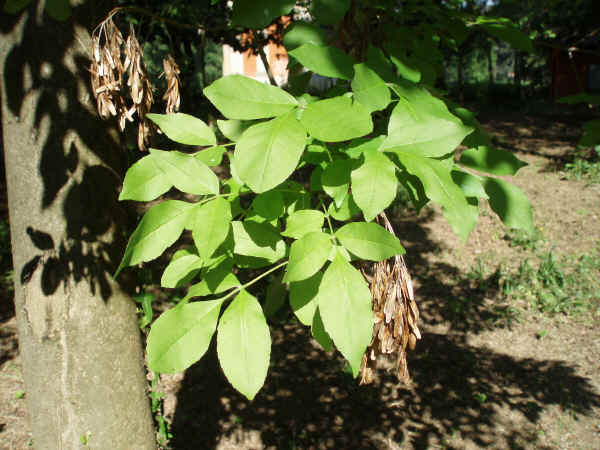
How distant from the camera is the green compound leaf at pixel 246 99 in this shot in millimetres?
749

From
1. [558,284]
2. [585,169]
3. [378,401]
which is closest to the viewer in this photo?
[378,401]

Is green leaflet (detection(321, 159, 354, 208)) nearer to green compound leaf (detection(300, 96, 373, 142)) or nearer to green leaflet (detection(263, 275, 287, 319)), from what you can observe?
green compound leaf (detection(300, 96, 373, 142))

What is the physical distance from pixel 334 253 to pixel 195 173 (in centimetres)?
32

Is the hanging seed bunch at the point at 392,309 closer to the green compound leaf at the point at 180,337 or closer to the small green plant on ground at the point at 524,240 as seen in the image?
the green compound leaf at the point at 180,337

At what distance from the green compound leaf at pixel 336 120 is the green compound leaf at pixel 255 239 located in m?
0.25

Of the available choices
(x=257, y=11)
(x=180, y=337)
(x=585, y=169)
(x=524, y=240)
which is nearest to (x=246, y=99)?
(x=257, y=11)

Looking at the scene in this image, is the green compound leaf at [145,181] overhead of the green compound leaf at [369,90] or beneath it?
beneath


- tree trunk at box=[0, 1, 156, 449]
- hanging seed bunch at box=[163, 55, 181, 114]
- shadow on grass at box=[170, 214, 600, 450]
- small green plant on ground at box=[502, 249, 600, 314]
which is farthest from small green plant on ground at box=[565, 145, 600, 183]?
tree trunk at box=[0, 1, 156, 449]

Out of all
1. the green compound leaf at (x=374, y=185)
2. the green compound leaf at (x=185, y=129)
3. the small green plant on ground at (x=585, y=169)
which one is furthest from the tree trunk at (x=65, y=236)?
the small green plant on ground at (x=585, y=169)

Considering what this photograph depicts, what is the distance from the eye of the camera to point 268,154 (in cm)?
68

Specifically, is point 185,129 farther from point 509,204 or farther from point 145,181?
point 509,204

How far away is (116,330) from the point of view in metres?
1.59

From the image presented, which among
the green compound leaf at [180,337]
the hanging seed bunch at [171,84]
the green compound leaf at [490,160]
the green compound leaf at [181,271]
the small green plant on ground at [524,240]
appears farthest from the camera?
the small green plant on ground at [524,240]

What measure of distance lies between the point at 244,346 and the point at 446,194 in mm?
457
